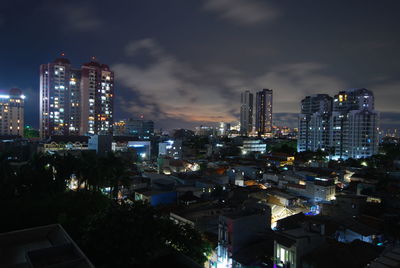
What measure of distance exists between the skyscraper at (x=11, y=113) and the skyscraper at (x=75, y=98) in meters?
7.85

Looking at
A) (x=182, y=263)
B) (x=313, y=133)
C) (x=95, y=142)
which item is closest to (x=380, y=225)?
(x=182, y=263)

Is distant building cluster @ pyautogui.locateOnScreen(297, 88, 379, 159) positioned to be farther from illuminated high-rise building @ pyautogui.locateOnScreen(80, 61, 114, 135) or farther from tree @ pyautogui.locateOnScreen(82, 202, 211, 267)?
illuminated high-rise building @ pyautogui.locateOnScreen(80, 61, 114, 135)

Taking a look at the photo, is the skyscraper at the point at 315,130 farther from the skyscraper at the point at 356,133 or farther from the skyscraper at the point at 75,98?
the skyscraper at the point at 75,98

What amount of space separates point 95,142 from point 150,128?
5769 cm

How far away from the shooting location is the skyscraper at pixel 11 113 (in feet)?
225

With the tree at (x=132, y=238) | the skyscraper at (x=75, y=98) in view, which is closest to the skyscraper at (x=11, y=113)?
the skyscraper at (x=75, y=98)

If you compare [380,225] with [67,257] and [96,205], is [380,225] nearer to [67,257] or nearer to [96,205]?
[67,257]

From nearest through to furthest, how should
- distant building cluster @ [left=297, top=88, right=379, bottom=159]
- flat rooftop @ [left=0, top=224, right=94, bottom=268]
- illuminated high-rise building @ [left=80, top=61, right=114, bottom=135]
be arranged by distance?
flat rooftop @ [left=0, top=224, right=94, bottom=268], distant building cluster @ [left=297, top=88, right=379, bottom=159], illuminated high-rise building @ [left=80, top=61, right=114, bottom=135]

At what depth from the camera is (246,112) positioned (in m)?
132

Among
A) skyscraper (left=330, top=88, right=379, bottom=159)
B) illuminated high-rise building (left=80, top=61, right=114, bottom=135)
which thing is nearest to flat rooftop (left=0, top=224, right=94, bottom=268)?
skyscraper (left=330, top=88, right=379, bottom=159)

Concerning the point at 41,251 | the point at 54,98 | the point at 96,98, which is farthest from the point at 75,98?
the point at 41,251

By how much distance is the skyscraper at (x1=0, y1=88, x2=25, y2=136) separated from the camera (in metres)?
68.4

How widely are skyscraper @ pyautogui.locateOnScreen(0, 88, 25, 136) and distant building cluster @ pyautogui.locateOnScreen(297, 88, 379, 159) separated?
72.8m

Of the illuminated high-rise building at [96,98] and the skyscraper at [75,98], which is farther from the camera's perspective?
the illuminated high-rise building at [96,98]
